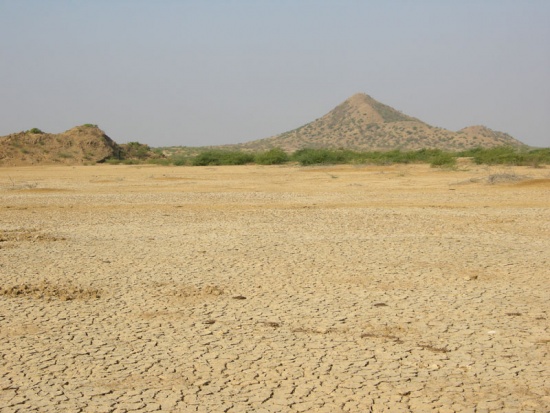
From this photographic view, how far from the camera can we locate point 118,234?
13594 mm

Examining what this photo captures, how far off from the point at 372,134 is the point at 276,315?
100 m

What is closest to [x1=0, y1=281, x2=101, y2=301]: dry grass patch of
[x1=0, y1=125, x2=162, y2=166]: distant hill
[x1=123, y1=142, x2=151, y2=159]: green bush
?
[x1=0, y1=125, x2=162, y2=166]: distant hill

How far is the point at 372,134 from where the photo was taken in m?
105

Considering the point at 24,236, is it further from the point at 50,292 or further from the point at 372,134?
the point at 372,134

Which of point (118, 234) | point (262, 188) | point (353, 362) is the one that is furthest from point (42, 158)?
point (353, 362)

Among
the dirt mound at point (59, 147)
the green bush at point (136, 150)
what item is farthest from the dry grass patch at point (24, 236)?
the green bush at point (136, 150)

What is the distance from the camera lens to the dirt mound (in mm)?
59994

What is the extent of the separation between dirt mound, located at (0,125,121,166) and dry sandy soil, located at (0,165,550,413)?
47.9m

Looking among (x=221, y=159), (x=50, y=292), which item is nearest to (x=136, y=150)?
(x=221, y=159)

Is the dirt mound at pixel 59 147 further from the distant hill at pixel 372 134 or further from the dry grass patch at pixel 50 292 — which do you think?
the dry grass patch at pixel 50 292

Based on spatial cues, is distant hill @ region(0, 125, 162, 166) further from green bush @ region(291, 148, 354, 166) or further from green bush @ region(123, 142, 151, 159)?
green bush @ region(291, 148, 354, 166)

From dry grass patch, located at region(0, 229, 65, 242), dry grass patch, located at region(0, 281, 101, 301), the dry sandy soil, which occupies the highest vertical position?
dry grass patch, located at region(0, 229, 65, 242)

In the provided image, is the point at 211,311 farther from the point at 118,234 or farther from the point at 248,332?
the point at 118,234

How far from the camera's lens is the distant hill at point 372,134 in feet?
329
